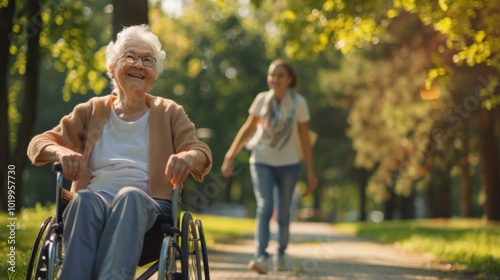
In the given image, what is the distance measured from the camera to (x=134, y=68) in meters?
4.83

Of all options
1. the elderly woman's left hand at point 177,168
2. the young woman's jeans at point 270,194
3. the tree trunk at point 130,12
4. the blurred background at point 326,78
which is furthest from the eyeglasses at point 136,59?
the tree trunk at point 130,12

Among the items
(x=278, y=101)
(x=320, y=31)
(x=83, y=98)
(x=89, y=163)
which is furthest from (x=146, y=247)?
(x=83, y=98)

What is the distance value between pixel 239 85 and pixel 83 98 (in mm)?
6893

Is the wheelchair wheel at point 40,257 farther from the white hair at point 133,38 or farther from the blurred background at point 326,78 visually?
the blurred background at point 326,78

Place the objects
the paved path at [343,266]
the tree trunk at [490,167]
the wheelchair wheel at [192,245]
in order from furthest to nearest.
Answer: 1. the tree trunk at [490,167]
2. the paved path at [343,266]
3. the wheelchair wheel at [192,245]

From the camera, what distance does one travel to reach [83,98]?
40.8 meters

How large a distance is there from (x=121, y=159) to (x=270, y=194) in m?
4.36

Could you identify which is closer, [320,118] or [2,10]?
[2,10]

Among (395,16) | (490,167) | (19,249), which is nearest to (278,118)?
(19,249)

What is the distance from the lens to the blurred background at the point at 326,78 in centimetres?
1148

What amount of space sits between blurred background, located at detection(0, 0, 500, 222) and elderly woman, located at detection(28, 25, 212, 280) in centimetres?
369

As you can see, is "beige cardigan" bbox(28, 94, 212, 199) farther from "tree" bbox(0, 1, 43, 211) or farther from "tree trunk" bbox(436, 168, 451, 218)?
"tree trunk" bbox(436, 168, 451, 218)

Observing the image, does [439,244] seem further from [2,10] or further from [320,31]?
[2,10]

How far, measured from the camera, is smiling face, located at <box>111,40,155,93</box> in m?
4.81
